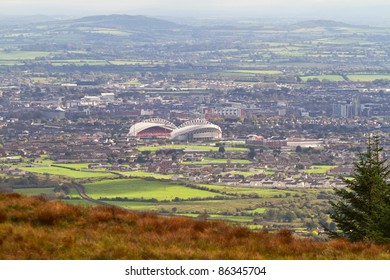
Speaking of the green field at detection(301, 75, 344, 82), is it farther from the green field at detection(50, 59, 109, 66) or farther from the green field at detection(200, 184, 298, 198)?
the green field at detection(200, 184, 298, 198)

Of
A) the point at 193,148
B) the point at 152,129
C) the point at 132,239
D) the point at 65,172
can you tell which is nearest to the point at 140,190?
the point at 65,172

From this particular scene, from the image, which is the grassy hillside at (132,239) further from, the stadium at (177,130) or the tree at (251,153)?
the stadium at (177,130)

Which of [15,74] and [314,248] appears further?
[15,74]

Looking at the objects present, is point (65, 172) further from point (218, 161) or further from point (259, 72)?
point (259, 72)

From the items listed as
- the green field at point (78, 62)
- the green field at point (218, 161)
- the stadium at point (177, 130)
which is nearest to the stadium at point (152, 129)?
the stadium at point (177, 130)

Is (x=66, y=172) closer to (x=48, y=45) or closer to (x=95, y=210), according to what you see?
(x=95, y=210)

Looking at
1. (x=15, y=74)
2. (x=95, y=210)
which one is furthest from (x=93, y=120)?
(x=95, y=210)
